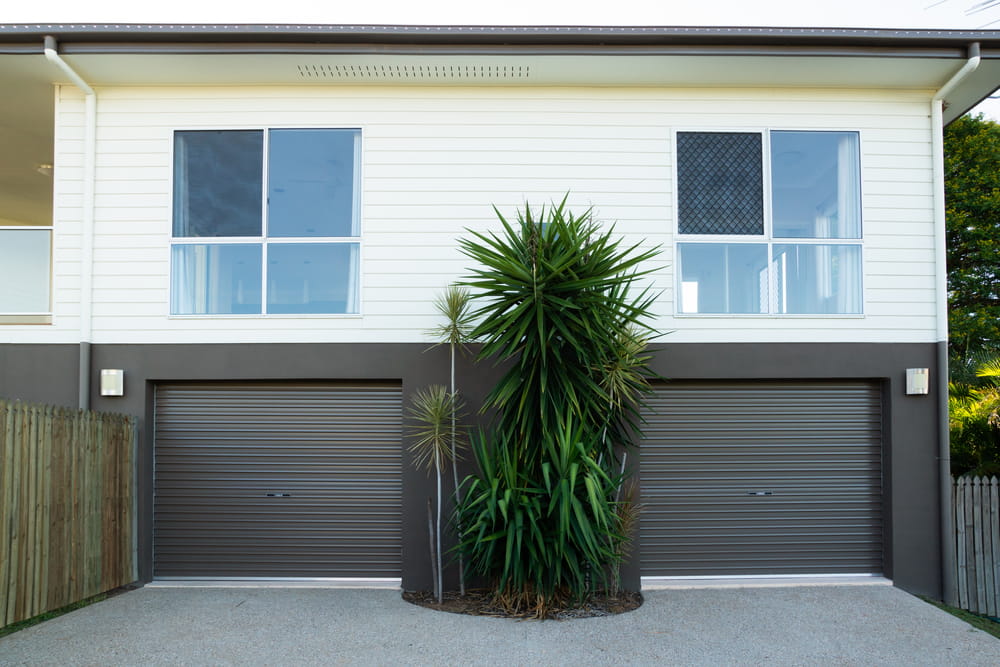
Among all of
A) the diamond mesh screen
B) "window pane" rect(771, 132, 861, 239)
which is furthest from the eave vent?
"window pane" rect(771, 132, 861, 239)

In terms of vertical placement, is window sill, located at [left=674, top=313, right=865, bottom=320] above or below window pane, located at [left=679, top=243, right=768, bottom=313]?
below

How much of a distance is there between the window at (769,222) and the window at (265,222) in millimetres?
3164

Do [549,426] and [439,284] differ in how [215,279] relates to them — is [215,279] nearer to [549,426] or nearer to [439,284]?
[439,284]

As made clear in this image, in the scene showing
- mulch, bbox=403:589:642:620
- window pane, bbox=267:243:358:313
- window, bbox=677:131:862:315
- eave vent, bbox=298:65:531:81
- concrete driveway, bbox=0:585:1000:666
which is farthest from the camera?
window, bbox=677:131:862:315

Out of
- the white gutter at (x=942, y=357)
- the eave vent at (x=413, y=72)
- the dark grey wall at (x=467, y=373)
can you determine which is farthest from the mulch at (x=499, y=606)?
the eave vent at (x=413, y=72)

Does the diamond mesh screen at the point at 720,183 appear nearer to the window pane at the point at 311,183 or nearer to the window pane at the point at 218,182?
the window pane at the point at 311,183

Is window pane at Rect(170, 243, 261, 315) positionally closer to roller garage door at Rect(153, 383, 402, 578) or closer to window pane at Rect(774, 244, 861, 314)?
roller garage door at Rect(153, 383, 402, 578)

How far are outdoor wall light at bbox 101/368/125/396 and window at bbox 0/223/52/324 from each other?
81 centimetres

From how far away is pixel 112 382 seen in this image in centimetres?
741

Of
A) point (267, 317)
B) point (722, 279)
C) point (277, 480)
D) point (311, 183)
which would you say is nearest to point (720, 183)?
point (722, 279)

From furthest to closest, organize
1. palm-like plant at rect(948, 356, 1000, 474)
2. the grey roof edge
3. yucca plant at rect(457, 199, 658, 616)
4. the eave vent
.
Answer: palm-like plant at rect(948, 356, 1000, 474)
the eave vent
the grey roof edge
yucca plant at rect(457, 199, 658, 616)

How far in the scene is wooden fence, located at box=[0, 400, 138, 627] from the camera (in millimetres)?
5590

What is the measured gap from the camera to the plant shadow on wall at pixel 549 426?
627 centimetres

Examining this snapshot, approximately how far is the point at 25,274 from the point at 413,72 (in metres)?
4.05
